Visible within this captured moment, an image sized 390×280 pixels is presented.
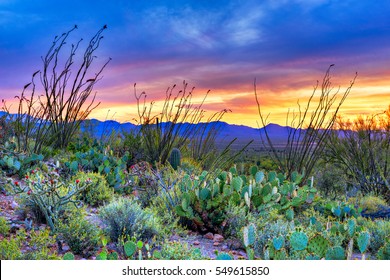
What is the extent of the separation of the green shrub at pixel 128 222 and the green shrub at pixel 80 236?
0.67 ft

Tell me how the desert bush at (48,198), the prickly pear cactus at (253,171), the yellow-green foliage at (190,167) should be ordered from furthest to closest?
the yellow-green foliage at (190,167)
the prickly pear cactus at (253,171)
the desert bush at (48,198)

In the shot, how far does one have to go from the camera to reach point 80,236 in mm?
4613

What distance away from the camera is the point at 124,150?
1027 cm

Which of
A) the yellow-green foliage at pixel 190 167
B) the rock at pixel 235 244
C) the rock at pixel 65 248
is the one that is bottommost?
the rock at pixel 65 248

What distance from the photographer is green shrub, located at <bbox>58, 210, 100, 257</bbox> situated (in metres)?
4.54

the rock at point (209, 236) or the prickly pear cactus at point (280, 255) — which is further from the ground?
the prickly pear cactus at point (280, 255)

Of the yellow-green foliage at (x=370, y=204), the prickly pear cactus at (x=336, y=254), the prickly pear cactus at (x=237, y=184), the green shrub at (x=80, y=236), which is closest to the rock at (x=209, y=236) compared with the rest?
the prickly pear cactus at (x=237, y=184)

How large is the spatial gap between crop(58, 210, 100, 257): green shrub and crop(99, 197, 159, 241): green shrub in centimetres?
21

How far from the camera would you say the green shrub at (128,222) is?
15.8 feet

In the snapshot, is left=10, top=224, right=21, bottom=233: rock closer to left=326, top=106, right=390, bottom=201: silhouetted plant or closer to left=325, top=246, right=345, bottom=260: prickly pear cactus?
left=325, top=246, right=345, bottom=260: prickly pear cactus

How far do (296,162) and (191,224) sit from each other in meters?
3.83

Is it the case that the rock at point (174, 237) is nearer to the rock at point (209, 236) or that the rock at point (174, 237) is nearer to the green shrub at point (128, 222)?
the green shrub at point (128, 222)
